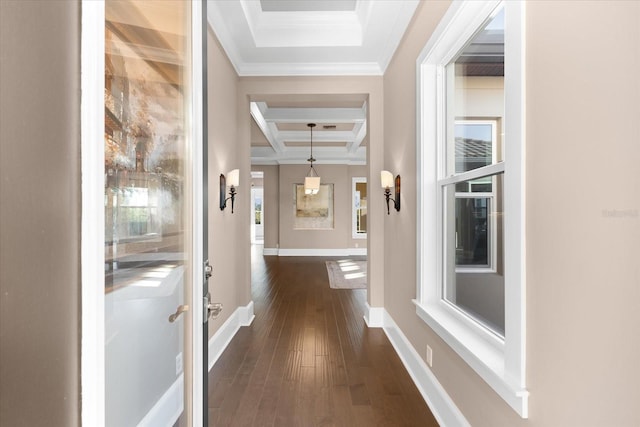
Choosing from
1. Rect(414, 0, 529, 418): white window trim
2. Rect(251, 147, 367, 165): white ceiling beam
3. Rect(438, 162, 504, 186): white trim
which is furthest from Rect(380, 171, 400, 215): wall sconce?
Rect(251, 147, 367, 165): white ceiling beam

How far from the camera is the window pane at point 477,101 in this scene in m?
1.73

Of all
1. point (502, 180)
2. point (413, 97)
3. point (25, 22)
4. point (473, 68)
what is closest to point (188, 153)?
point (25, 22)

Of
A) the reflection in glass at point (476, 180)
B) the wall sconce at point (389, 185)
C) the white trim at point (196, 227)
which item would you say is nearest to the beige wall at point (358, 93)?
the wall sconce at point (389, 185)

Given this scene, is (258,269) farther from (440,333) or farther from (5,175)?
(5,175)

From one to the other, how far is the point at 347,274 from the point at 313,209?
3585 millimetres

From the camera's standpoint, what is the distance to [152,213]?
3.92ft

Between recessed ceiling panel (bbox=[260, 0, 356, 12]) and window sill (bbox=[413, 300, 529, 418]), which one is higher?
recessed ceiling panel (bbox=[260, 0, 356, 12])

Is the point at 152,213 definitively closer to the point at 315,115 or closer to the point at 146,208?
the point at 146,208

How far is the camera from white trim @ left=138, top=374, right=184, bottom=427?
3.92 ft

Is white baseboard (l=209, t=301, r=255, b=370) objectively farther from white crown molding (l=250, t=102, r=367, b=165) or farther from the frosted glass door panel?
white crown molding (l=250, t=102, r=367, b=165)

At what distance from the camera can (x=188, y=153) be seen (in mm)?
1270

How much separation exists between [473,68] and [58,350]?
7.52ft

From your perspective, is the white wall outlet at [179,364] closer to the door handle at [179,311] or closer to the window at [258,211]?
the door handle at [179,311]

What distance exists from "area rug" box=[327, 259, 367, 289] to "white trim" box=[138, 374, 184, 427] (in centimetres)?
464
